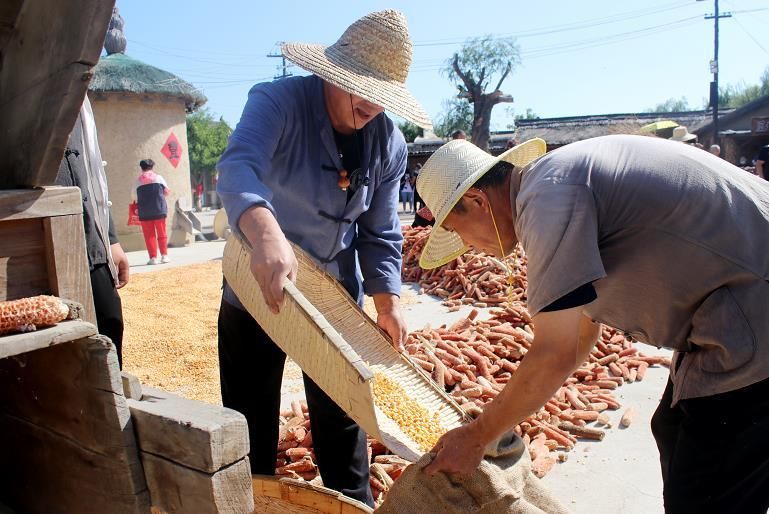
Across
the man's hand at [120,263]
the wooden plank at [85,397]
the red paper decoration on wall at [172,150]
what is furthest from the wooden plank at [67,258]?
the red paper decoration on wall at [172,150]

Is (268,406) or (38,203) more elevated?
(38,203)

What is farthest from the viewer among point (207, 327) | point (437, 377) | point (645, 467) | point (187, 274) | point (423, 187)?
point (187, 274)

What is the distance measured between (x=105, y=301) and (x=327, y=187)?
0.99 meters

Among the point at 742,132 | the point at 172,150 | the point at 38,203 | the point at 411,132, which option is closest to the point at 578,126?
the point at 742,132

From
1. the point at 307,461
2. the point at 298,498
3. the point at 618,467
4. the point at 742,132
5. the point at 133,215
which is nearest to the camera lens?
the point at 298,498

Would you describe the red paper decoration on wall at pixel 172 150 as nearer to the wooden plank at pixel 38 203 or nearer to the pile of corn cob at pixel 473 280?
the pile of corn cob at pixel 473 280

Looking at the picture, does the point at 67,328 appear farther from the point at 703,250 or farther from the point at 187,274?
the point at 187,274

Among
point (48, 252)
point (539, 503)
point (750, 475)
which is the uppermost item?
point (48, 252)

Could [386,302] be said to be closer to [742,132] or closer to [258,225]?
[258,225]

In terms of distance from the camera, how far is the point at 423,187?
1.99 meters

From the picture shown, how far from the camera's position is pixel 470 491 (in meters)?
1.73

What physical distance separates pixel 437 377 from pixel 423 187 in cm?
240

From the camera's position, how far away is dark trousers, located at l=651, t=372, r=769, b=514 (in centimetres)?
167

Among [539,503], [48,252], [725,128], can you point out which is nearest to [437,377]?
[539,503]
